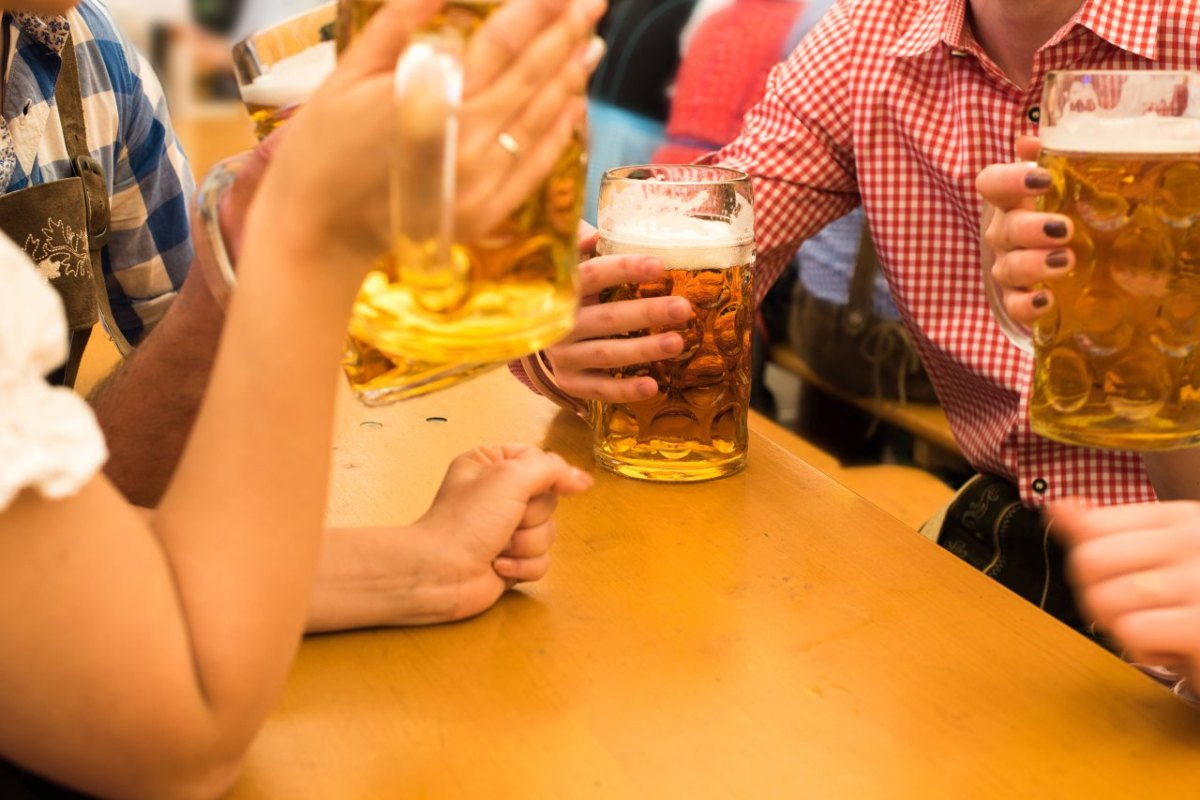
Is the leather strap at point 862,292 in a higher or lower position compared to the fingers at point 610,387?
lower

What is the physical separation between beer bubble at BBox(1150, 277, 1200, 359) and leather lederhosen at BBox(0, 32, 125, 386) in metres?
0.96

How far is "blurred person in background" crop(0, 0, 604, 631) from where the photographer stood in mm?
855

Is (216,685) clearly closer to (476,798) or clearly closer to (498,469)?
(476,798)

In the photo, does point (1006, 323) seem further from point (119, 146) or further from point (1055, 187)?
point (119, 146)

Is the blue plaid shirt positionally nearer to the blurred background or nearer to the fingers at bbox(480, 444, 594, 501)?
the fingers at bbox(480, 444, 594, 501)

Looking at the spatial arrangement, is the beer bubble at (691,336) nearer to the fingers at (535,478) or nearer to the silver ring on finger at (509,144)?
the fingers at (535,478)

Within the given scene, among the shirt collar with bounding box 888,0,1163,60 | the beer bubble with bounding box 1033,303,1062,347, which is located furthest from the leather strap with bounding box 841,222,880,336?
the beer bubble with bounding box 1033,303,1062,347

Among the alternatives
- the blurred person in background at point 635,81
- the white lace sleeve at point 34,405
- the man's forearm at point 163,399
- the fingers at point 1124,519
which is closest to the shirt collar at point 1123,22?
the fingers at point 1124,519

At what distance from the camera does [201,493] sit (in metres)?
0.66

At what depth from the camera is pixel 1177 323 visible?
34.0 inches

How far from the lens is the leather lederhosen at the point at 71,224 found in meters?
1.18

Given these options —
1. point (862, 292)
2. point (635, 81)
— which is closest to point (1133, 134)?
point (862, 292)

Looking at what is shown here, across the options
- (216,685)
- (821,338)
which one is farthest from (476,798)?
(821,338)

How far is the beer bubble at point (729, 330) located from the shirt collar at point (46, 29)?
0.65m
